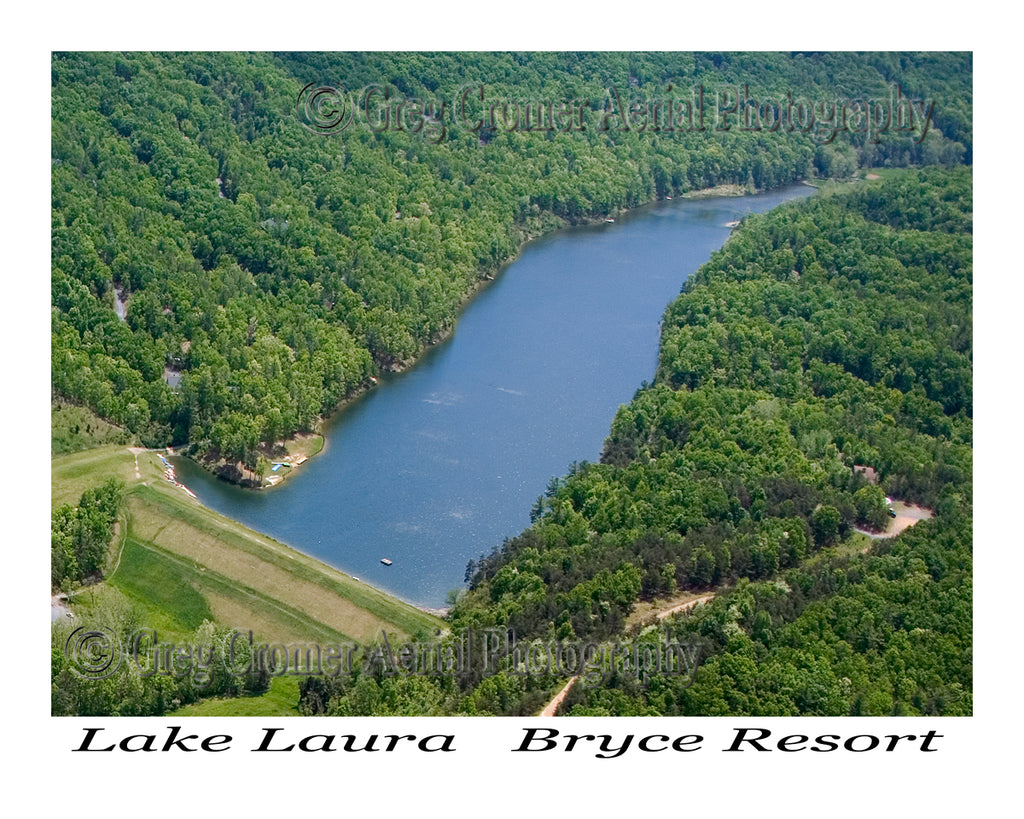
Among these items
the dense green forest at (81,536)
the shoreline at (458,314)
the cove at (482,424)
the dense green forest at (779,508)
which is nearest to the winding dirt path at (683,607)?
the dense green forest at (779,508)

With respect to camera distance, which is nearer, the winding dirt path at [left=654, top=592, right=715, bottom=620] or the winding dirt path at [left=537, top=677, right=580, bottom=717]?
the winding dirt path at [left=537, top=677, right=580, bottom=717]

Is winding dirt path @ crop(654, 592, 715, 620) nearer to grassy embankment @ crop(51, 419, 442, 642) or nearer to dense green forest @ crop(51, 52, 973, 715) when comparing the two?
dense green forest @ crop(51, 52, 973, 715)

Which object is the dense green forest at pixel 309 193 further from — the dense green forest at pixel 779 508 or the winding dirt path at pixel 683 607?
the winding dirt path at pixel 683 607

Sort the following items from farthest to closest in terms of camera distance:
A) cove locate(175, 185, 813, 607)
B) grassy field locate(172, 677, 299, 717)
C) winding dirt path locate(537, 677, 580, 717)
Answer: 1. cove locate(175, 185, 813, 607)
2. grassy field locate(172, 677, 299, 717)
3. winding dirt path locate(537, 677, 580, 717)

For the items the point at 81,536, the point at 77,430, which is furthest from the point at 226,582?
the point at 77,430

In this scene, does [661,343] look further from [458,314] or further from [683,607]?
[683,607]

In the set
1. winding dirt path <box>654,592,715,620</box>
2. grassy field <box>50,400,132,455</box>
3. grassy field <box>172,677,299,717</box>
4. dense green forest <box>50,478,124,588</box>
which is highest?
grassy field <box>50,400,132,455</box>

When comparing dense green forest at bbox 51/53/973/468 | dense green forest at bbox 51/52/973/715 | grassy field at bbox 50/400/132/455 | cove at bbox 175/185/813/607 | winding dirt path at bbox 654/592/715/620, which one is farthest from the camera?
dense green forest at bbox 51/53/973/468

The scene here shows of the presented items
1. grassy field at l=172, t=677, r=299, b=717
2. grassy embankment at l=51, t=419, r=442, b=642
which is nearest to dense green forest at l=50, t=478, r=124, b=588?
grassy embankment at l=51, t=419, r=442, b=642
